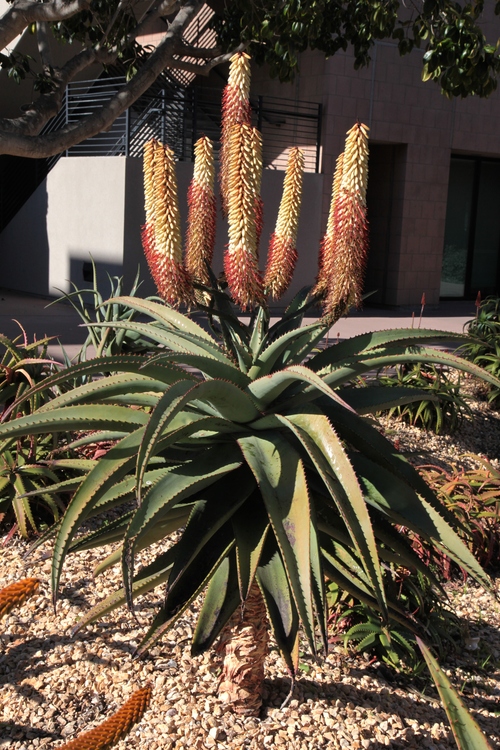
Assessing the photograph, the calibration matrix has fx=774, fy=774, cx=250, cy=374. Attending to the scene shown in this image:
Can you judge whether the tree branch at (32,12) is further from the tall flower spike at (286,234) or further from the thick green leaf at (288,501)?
the thick green leaf at (288,501)

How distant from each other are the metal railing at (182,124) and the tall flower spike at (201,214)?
34.6ft

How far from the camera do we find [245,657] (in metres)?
2.49

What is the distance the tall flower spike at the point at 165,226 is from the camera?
2297 millimetres

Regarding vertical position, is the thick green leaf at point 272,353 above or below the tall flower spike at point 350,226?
below

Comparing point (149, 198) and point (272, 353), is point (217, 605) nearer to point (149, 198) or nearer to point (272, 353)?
point (272, 353)

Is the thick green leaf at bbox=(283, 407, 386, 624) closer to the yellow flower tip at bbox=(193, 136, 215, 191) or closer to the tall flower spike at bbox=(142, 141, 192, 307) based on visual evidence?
the tall flower spike at bbox=(142, 141, 192, 307)

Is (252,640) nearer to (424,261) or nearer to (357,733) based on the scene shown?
(357,733)

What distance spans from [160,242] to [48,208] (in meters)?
12.7

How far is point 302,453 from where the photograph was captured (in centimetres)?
218

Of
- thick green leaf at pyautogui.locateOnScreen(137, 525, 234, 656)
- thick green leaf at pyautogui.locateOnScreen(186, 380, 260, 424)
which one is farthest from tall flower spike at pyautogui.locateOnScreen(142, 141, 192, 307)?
thick green leaf at pyautogui.locateOnScreen(137, 525, 234, 656)

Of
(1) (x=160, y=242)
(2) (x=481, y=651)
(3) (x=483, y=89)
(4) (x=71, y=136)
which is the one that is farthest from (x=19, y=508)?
(3) (x=483, y=89)

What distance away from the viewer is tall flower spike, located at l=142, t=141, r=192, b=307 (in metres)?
2.30

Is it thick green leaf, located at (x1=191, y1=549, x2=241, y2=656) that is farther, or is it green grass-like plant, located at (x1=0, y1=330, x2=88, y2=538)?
green grass-like plant, located at (x1=0, y1=330, x2=88, y2=538)

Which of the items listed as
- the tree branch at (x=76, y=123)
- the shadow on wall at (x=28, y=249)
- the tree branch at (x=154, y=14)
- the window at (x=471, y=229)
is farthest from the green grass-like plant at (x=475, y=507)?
the window at (x=471, y=229)
